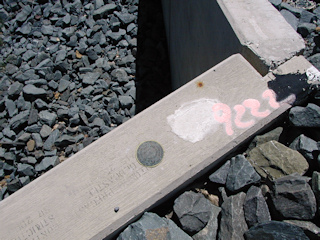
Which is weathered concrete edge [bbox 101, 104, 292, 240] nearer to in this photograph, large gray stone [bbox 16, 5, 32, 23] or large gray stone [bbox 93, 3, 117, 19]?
large gray stone [bbox 93, 3, 117, 19]

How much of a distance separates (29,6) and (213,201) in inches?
239

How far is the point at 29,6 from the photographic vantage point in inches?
246

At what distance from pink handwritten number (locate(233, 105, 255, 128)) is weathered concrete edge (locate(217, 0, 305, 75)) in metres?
0.33

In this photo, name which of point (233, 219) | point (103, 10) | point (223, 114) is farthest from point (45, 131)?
point (233, 219)

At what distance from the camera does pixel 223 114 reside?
6.51 ft

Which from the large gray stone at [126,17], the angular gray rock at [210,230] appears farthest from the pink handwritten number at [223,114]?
the large gray stone at [126,17]

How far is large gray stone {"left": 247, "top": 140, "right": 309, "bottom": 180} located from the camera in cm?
176

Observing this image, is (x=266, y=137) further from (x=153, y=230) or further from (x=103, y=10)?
(x=103, y=10)

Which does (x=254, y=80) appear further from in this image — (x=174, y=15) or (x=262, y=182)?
(x=174, y=15)

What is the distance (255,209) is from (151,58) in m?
4.31

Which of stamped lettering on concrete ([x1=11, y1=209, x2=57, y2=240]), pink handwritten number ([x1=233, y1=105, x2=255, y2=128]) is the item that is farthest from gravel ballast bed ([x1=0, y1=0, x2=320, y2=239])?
stamped lettering on concrete ([x1=11, y1=209, x2=57, y2=240])

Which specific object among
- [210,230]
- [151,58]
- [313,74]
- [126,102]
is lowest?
[126,102]

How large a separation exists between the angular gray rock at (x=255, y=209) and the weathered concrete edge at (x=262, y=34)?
866mm

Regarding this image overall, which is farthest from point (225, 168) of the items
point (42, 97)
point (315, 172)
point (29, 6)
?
point (29, 6)
